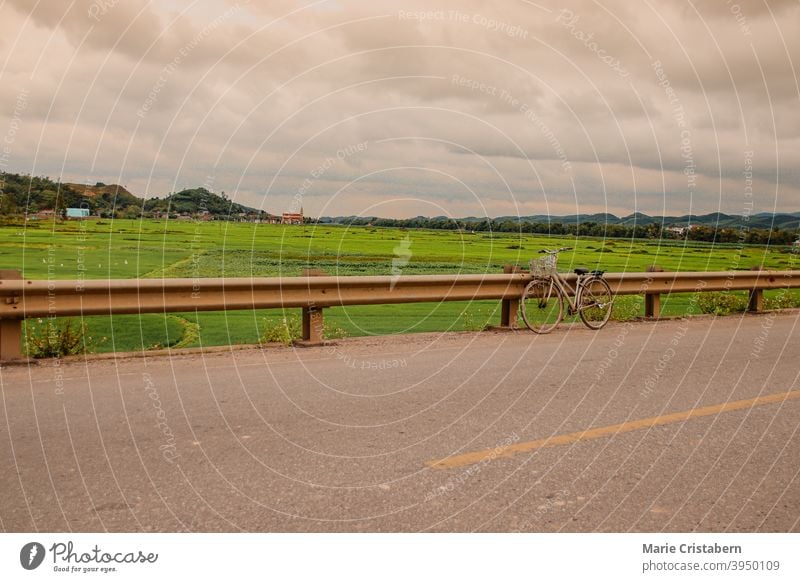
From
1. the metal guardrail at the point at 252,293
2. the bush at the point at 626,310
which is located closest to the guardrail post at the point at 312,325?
the metal guardrail at the point at 252,293

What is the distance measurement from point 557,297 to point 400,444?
8103mm

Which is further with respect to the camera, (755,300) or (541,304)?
(755,300)

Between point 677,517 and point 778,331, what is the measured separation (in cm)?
1011

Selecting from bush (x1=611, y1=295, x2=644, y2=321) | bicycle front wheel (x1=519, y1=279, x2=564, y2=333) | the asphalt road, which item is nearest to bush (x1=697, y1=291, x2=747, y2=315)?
bush (x1=611, y1=295, x2=644, y2=321)

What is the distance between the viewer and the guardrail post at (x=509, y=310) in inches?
501

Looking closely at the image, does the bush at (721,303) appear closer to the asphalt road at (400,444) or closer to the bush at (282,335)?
the asphalt road at (400,444)

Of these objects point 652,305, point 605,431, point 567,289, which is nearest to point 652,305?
point 652,305

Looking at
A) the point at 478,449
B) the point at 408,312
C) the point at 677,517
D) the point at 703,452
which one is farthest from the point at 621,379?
the point at 408,312

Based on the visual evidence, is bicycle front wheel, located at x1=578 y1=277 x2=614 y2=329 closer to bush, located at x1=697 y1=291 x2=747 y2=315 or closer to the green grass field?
the green grass field

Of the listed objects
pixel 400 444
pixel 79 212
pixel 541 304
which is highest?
pixel 79 212

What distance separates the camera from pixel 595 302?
1341 centimetres

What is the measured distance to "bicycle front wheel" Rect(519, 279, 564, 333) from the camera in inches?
490

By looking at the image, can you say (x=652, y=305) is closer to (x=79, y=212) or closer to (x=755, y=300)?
(x=755, y=300)

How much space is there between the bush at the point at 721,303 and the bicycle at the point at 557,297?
4.25 meters
